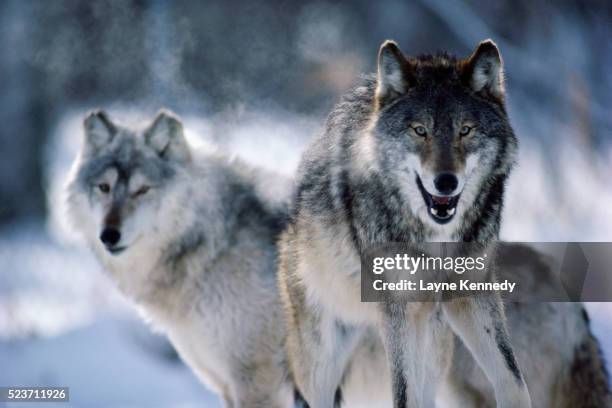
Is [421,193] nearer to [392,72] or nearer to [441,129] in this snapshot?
[441,129]

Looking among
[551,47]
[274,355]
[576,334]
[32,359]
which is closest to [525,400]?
[576,334]

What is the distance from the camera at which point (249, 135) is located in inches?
258

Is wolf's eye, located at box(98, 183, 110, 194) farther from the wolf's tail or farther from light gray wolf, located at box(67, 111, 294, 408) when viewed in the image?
the wolf's tail

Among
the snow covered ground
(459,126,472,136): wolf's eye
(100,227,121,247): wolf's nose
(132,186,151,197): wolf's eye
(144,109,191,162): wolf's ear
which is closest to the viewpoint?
(459,126,472,136): wolf's eye

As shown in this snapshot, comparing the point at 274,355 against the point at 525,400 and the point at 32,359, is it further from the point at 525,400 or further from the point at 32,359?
the point at 32,359

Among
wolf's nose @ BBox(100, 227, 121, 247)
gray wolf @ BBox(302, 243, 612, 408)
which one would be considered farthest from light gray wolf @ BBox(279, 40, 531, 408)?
wolf's nose @ BBox(100, 227, 121, 247)

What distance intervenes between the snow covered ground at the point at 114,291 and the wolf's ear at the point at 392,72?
2952 mm

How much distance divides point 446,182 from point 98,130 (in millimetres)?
2499

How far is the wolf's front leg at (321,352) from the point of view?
316cm

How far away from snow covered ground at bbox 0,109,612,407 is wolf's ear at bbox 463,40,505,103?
121 inches

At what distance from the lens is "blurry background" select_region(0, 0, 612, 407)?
21.6 ft

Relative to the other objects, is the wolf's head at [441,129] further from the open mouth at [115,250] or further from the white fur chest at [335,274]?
the open mouth at [115,250]

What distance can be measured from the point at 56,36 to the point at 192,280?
4481 mm

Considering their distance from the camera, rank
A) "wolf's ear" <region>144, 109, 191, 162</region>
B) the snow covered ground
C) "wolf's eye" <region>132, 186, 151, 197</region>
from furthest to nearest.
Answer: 1. the snow covered ground
2. "wolf's ear" <region>144, 109, 191, 162</region>
3. "wolf's eye" <region>132, 186, 151, 197</region>
